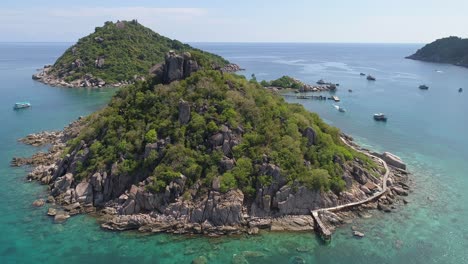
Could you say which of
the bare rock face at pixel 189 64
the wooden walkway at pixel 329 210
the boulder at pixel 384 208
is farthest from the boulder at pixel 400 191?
the bare rock face at pixel 189 64

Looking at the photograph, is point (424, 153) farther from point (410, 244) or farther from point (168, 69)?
point (168, 69)

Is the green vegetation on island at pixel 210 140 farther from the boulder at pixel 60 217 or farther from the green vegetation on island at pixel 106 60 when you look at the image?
the green vegetation on island at pixel 106 60

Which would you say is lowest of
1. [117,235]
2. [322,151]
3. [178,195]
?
[117,235]

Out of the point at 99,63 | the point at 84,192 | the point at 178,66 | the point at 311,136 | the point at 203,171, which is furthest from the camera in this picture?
the point at 99,63

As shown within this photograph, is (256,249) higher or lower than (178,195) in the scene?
lower

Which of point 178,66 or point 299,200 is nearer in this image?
point 299,200

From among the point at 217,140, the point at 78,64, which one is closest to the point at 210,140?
the point at 217,140

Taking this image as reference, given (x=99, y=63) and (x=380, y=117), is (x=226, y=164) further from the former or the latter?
(x=99, y=63)

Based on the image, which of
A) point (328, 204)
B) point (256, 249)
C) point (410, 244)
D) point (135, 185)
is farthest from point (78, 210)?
point (410, 244)

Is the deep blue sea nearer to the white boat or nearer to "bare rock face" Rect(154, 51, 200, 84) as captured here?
the white boat
